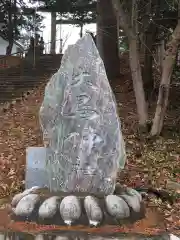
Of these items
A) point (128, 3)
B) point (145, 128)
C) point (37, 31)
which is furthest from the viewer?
point (37, 31)

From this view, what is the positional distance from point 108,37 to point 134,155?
8.07 meters

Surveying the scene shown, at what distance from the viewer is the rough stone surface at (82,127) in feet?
17.7

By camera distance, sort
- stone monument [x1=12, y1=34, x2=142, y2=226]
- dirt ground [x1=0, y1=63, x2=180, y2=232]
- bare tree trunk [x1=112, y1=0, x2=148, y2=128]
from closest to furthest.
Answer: stone monument [x1=12, y1=34, x2=142, y2=226] → dirt ground [x1=0, y1=63, x2=180, y2=232] → bare tree trunk [x1=112, y1=0, x2=148, y2=128]

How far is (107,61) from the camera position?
16703 millimetres

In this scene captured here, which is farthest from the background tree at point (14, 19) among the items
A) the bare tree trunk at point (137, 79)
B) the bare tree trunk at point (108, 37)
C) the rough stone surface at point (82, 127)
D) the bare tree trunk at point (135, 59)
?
the rough stone surface at point (82, 127)

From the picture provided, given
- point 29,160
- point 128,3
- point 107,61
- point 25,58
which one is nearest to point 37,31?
point 25,58

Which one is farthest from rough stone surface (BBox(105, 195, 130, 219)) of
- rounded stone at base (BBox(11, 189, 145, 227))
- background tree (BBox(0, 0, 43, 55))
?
background tree (BBox(0, 0, 43, 55))

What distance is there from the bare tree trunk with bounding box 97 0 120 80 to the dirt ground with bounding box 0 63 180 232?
3.12 m

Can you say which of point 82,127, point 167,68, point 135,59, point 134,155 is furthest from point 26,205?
point 135,59

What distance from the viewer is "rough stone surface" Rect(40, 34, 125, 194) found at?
539 cm

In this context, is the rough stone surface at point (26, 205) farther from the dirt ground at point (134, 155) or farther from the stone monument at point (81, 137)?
the dirt ground at point (134, 155)

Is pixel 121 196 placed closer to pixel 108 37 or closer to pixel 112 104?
pixel 112 104

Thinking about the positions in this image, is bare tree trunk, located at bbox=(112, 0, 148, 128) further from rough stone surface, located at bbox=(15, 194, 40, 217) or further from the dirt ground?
rough stone surface, located at bbox=(15, 194, 40, 217)

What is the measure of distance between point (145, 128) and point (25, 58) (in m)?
12.9
